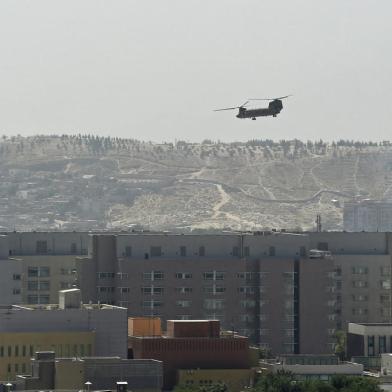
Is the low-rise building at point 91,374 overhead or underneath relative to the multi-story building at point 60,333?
underneath

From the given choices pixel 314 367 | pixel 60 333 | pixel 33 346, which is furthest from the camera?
pixel 314 367

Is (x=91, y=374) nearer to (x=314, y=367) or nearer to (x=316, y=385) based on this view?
(x=316, y=385)

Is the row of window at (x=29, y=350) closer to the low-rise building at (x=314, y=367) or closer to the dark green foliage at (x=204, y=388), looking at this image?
the dark green foliage at (x=204, y=388)

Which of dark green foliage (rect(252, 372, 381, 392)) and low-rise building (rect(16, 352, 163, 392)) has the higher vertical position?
low-rise building (rect(16, 352, 163, 392))

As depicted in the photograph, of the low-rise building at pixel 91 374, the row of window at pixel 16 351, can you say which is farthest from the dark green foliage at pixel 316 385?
the row of window at pixel 16 351

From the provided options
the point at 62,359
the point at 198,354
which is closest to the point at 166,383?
the point at 198,354

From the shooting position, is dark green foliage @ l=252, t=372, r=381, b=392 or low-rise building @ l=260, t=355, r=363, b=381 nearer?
dark green foliage @ l=252, t=372, r=381, b=392

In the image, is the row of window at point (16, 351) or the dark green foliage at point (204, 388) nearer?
the dark green foliage at point (204, 388)

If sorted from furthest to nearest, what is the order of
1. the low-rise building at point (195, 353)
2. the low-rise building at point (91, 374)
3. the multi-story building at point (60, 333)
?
the low-rise building at point (195, 353)
the multi-story building at point (60, 333)
the low-rise building at point (91, 374)

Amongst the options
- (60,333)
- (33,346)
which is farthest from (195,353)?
(33,346)

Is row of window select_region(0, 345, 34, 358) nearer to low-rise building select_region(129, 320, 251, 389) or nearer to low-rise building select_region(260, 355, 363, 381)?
low-rise building select_region(129, 320, 251, 389)

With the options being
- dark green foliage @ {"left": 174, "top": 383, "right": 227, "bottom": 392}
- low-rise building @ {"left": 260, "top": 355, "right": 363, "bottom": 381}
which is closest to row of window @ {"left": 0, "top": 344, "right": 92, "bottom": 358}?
dark green foliage @ {"left": 174, "top": 383, "right": 227, "bottom": 392}

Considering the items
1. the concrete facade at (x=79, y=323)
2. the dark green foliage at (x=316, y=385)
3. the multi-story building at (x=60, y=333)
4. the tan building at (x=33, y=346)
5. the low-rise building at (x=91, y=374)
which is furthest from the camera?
the concrete facade at (x=79, y=323)
